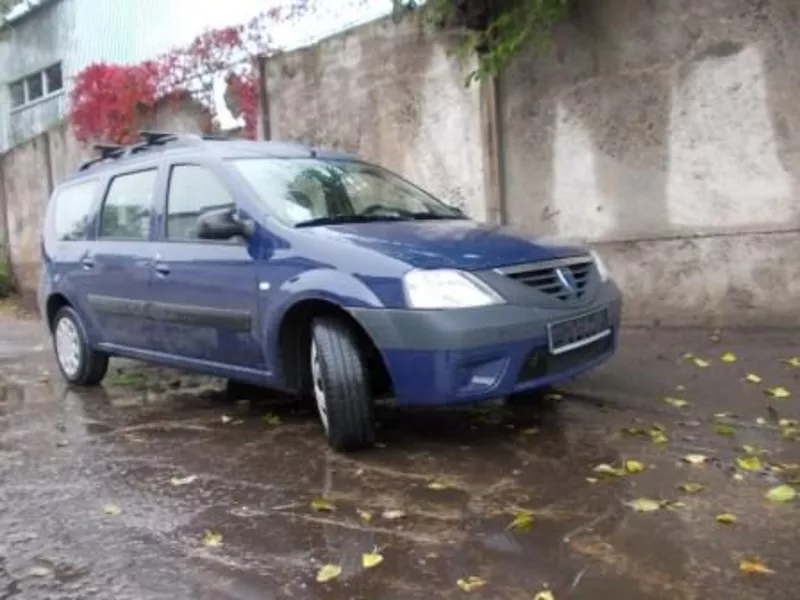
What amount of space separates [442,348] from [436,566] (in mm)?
1235

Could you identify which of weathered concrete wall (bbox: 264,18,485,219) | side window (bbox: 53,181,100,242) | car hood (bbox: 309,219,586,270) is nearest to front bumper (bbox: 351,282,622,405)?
car hood (bbox: 309,219,586,270)

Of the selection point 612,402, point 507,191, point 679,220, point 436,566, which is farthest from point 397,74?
point 436,566

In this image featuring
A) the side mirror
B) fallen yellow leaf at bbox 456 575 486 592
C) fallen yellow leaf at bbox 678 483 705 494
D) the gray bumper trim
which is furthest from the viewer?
the side mirror

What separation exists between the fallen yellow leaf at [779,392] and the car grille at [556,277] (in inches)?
57.0

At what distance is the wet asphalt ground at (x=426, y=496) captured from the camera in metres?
3.13

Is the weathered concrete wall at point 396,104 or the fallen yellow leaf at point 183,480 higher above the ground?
the weathered concrete wall at point 396,104

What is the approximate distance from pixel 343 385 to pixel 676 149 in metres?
3.78

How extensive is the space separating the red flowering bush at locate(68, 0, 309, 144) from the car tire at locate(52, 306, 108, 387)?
13.7 feet

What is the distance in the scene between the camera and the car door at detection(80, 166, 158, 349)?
5.88 meters

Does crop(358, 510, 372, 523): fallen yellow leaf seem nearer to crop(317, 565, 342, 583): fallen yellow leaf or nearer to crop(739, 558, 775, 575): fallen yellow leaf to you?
crop(317, 565, 342, 583): fallen yellow leaf

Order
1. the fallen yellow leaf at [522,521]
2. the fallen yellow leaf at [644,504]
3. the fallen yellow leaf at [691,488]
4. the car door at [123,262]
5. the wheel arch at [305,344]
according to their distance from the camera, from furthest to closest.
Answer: the car door at [123,262] → the wheel arch at [305,344] → the fallen yellow leaf at [691,488] → the fallen yellow leaf at [644,504] → the fallen yellow leaf at [522,521]

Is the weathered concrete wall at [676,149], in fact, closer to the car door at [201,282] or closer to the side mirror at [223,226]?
the car door at [201,282]

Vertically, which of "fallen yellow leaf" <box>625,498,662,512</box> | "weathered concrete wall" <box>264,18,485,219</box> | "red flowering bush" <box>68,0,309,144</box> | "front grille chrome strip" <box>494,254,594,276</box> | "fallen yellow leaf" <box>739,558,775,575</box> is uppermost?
"red flowering bush" <box>68,0,309,144</box>

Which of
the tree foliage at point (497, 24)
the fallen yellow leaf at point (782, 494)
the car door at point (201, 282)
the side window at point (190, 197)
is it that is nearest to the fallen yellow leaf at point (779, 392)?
the fallen yellow leaf at point (782, 494)
